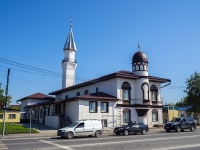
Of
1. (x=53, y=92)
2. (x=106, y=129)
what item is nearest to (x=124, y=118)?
(x=106, y=129)

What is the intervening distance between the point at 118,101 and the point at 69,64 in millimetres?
25252

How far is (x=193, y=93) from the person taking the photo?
151 ft

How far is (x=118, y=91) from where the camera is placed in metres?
36.3

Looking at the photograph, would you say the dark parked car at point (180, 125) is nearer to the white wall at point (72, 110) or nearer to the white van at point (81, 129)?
the white van at point (81, 129)

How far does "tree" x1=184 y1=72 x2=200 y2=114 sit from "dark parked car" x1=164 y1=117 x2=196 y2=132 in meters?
15.4

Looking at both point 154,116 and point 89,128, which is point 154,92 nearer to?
point 154,116

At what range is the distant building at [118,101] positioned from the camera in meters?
34.3

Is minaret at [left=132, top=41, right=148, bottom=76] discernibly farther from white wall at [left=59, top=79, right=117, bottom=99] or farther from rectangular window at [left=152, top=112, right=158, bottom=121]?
rectangular window at [left=152, top=112, right=158, bottom=121]

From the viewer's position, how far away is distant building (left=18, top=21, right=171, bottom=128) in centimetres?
3434

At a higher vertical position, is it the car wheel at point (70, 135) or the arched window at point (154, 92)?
the arched window at point (154, 92)

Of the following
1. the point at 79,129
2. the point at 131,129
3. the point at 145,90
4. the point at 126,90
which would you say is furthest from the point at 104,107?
the point at 79,129

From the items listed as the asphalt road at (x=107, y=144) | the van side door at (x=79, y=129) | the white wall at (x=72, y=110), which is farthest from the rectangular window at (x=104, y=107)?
the asphalt road at (x=107, y=144)

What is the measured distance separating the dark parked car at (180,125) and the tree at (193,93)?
15.4 metres

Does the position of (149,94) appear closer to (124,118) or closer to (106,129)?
(124,118)
